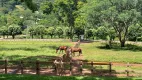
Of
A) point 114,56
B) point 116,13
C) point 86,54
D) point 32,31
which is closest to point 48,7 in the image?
point 32,31

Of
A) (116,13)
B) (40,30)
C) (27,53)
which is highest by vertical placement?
(116,13)

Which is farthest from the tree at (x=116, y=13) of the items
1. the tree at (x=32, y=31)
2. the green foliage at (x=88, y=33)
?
the tree at (x=32, y=31)

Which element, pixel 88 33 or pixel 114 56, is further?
pixel 88 33

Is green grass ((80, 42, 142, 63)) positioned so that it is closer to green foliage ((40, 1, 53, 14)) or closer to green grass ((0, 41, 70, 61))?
green grass ((0, 41, 70, 61))

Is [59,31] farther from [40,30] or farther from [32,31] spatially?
[32,31]

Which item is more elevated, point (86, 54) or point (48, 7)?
point (48, 7)

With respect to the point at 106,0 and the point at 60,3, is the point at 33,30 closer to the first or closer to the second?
the point at 60,3

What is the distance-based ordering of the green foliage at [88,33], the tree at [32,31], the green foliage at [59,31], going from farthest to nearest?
1. the tree at [32,31]
2. the green foliage at [59,31]
3. the green foliage at [88,33]

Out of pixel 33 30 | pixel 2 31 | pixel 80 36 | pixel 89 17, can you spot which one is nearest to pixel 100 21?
pixel 89 17

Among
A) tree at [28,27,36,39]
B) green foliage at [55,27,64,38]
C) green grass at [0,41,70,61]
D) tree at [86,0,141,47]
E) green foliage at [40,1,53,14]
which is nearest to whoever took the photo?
green grass at [0,41,70,61]

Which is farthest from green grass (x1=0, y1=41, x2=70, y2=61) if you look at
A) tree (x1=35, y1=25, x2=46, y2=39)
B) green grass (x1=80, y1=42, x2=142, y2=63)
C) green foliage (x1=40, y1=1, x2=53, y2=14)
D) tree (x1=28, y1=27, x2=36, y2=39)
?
green foliage (x1=40, y1=1, x2=53, y2=14)

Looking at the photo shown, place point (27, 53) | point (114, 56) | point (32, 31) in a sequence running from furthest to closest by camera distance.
→ point (32, 31) < point (27, 53) < point (114, 56)

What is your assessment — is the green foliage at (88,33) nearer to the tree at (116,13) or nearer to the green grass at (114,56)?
the tree at (116,13)

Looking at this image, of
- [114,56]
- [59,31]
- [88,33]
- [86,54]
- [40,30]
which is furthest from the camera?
[40,30]
